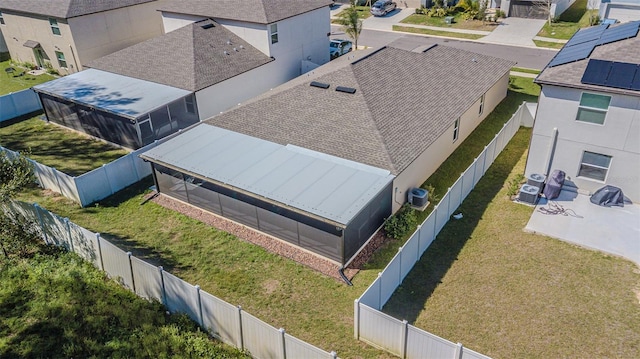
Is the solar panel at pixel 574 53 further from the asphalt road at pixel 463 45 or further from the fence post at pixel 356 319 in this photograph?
the fence post at pixel 356 319

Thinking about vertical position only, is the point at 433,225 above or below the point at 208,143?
below

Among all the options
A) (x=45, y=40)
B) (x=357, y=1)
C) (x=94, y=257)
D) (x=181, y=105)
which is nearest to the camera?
(x=94, y=257)

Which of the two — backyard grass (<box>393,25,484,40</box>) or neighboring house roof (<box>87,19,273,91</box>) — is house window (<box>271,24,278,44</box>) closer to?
neighboring house roof (<box>87,19,273,91</box>)

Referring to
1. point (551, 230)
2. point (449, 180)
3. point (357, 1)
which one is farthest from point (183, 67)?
point (357, 1)

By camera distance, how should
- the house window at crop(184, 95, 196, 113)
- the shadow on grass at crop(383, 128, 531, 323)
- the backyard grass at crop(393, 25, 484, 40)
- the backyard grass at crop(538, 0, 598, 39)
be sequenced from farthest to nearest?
the backyard grass at crop(393, 25, 484, 40), the backyard grass at crop(538, 0, 598, 39), the house window at crop(184, 95, 196, 113), the shadow on grass at crop(383, 128, 531, 323)

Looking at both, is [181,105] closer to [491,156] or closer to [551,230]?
[491,156]

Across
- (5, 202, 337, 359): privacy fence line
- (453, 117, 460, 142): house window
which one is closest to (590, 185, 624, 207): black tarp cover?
(453, 117, 460, 142): house window
